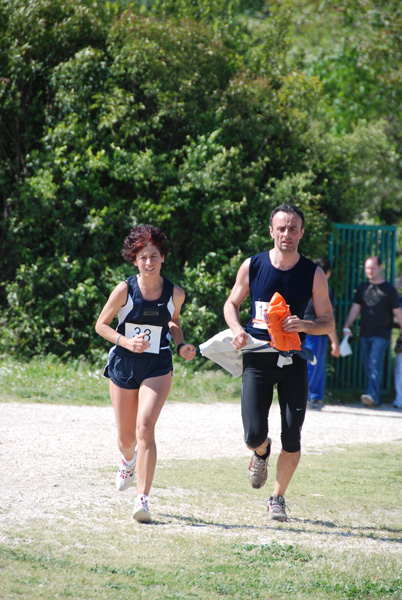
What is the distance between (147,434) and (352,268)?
26.6 ft

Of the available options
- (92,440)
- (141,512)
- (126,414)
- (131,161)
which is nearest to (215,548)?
(141,512)

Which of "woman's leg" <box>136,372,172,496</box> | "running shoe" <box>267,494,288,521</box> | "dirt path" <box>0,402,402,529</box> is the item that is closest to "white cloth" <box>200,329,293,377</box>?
"woman's leg" <box>136,372,172,496</box>

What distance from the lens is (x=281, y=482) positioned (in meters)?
5.29

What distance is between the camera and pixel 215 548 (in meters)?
4.46

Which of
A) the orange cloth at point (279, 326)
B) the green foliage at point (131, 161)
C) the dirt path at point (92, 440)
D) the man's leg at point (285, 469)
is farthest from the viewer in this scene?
the green foliage at point (131, 161)

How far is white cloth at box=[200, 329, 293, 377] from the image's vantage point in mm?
5129

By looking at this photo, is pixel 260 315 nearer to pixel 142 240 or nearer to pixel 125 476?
pixel 142 240

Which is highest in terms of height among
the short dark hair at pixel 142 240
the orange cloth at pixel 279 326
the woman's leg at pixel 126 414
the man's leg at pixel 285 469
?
the short dark hair at pixel 142 240

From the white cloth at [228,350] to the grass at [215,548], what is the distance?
1.05 m

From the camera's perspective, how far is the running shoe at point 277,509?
521 cm

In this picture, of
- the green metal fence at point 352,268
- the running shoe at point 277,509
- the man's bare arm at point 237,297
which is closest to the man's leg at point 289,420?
the running shoe at point 277,509

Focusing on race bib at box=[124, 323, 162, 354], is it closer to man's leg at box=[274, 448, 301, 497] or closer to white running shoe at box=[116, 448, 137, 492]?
white running shoe at box=[116, 448, 137, 492]

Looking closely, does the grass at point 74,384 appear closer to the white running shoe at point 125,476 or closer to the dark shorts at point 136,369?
the white running shoe at point 125,476

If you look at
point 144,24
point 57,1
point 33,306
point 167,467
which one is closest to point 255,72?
point 144,24
